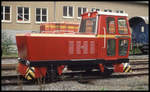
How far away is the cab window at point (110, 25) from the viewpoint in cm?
966

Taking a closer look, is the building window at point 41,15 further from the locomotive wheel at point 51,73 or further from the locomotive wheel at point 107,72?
the locomotive wheel at point 51,73

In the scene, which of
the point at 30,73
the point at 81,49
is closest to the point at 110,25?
the point at 81,49

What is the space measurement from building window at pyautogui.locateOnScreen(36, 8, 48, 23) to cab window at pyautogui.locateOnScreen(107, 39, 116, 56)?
57.1 feet

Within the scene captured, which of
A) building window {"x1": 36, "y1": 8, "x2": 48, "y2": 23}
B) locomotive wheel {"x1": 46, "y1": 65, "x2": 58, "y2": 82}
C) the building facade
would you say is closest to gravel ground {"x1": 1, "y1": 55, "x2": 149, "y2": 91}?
locomotive wheel {"x1": 46, "y1": 65, "x2": 58, "y2": 82}

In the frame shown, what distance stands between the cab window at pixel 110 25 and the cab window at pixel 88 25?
1.68 ft

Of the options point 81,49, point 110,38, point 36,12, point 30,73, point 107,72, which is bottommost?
point 107,72

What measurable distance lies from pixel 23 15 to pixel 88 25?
16445mm

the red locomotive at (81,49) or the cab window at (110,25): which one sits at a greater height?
the cab window at (110,25)

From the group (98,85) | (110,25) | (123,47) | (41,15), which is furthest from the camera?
(41,15)

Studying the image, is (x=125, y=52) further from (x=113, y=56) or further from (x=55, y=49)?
(x=55, y=49)

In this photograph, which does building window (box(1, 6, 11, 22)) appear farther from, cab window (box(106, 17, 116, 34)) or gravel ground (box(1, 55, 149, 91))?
gravel ground (box(1, 55, 149, 91))

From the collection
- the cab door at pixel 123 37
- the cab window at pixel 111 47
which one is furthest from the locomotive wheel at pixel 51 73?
the cab door at pixel 123 37

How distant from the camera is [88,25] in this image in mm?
10117

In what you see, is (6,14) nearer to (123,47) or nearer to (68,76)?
(68,76)
